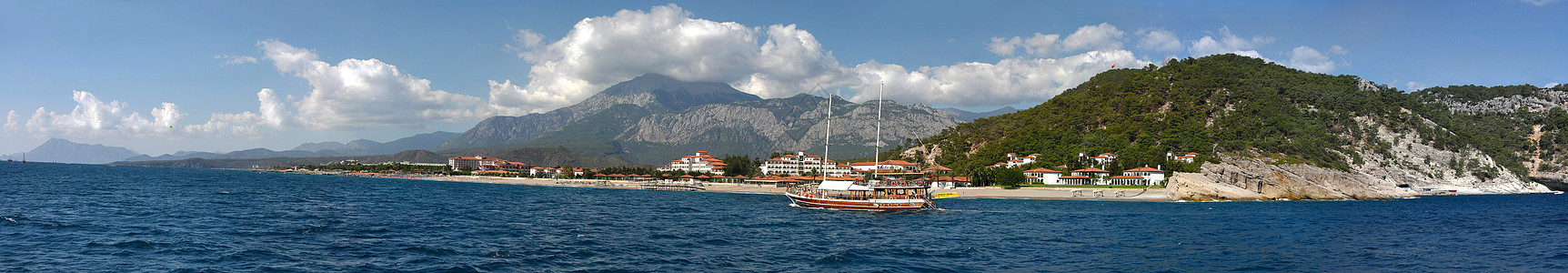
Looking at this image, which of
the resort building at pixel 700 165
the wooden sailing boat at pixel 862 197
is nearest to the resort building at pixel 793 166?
the resort building at pixel 700 165

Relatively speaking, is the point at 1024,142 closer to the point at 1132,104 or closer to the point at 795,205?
the point at 1132,104

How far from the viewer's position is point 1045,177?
98.9 meters

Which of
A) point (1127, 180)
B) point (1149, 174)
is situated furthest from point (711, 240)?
point (1149, 174)

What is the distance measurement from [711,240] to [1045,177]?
80110 mm

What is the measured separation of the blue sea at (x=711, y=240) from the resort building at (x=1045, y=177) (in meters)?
52.0

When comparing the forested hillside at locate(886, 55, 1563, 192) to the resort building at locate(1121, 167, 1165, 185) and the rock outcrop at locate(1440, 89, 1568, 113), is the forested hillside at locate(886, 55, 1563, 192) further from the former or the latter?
the resort building at locate(1121, 167, 1165, 185)

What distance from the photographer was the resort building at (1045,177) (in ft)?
323

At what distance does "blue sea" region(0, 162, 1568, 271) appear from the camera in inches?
862

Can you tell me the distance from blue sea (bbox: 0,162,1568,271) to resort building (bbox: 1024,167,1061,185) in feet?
171

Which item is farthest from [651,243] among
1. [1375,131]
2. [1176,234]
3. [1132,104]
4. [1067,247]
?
[1375,131]

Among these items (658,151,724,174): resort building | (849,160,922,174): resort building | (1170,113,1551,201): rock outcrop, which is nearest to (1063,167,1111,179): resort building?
(1170,113,1551,201): rock outcrop

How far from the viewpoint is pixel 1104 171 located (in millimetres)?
95938

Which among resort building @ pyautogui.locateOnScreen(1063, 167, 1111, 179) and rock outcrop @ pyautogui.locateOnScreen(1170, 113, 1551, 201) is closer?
rock outcrop @ pyautogui.locateOnScreen(1170, 113, 1551, 201)

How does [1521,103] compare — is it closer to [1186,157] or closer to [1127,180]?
[1186,157]
